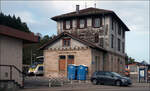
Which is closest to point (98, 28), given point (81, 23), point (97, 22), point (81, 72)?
point (97, 22)

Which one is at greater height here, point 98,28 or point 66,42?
point 98,28

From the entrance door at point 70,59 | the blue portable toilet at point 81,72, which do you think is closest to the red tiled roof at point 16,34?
the blue portable toilet at point 81,72

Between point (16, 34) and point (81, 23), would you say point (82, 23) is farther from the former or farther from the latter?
point (16, 34)

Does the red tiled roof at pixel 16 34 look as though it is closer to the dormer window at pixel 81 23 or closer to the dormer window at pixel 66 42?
the dormer window at pixel 66 42

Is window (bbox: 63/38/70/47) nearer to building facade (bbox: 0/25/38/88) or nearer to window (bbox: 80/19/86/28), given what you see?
window (bbox: 80/19/86/28)

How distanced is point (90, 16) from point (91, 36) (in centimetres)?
327

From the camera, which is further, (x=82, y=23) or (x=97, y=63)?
(x=82, y=23)

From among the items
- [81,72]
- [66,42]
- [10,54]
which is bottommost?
[81,72]

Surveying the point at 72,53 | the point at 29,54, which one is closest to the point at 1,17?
the point at 29,54

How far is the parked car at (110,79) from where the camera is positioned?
24.3 metres

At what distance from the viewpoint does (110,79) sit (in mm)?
24906

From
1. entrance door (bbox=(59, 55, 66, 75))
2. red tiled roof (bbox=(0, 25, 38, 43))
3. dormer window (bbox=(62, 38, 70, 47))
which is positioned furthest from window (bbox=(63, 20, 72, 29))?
red tiled roof (bbox=(0, 25, 38, 43))

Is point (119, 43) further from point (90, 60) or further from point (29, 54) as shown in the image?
point (29, 54)

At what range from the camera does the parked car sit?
956 inches
